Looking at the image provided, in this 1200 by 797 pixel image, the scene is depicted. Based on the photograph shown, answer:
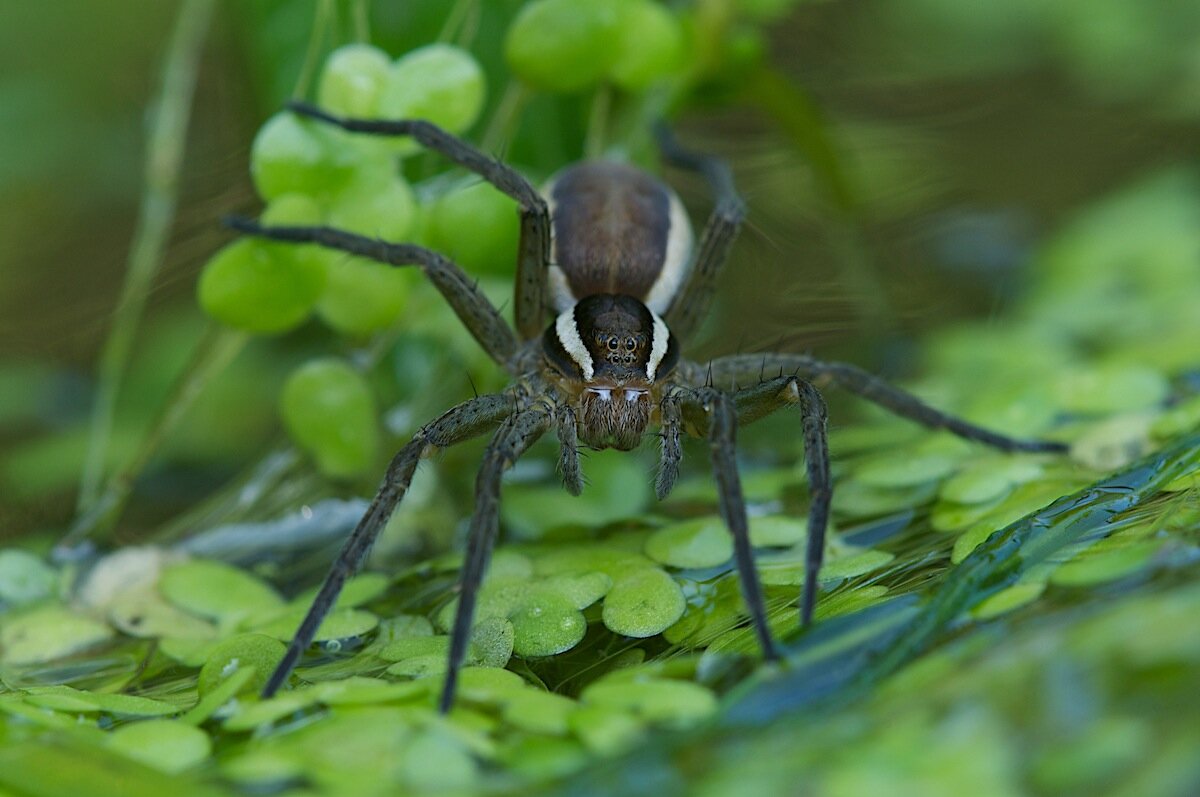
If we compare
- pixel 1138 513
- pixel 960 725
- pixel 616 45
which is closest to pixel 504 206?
pixel 616 45

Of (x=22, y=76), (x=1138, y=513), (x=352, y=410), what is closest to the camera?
(x=1138, y=513)

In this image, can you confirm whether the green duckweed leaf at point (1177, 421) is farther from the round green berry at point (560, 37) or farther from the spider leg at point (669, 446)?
the round green berry at point (560, 37)

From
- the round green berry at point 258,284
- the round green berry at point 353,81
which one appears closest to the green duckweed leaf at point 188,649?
the round green berry at point 258,284

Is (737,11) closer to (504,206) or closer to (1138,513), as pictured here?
(504,206)

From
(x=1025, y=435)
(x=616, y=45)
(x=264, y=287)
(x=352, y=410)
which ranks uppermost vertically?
(x=616, y=45)

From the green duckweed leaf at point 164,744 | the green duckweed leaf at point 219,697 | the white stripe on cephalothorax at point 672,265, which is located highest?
the white stripe on cephalothorax at point 672,265

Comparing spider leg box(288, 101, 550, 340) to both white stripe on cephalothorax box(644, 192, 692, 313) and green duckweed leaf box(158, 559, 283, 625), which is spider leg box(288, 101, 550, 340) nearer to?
white stripe on cephalothorax box(644, 192, 692, 313)

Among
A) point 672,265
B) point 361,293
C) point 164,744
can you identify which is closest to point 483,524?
point 164,744
